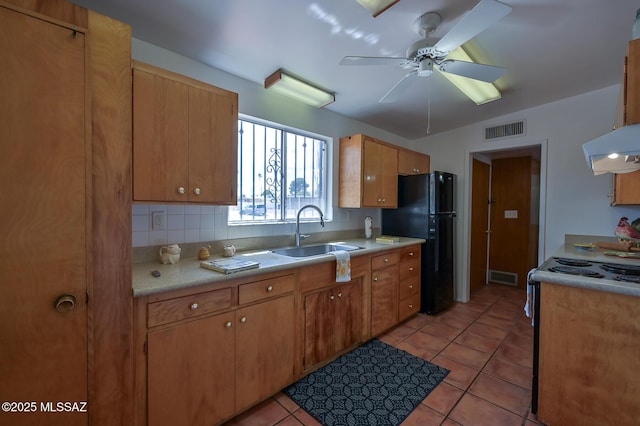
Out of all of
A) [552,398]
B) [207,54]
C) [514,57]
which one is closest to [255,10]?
[207,54]

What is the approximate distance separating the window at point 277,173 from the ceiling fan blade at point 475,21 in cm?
152

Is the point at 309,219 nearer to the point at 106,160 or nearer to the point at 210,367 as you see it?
the point at 210,367

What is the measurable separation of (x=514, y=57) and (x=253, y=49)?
2.03m

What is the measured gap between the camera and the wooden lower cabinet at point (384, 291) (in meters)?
2.54

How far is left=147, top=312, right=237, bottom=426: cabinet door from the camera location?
1.29 m

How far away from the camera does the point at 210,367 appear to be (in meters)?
1.45

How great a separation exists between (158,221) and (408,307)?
2577 millimetres

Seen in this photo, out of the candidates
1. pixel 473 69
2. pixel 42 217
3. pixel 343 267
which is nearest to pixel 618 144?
pixel 473 69

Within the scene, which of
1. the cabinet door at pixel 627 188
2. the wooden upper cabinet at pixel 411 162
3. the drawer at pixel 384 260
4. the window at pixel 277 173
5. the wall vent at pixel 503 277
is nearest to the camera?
the cabinet door at pixel 627 188

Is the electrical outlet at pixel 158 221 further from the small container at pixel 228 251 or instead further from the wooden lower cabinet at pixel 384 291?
the wooden lower cabinet at pixel 384 291

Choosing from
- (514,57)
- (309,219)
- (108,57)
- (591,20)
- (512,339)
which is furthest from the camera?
(309,219)

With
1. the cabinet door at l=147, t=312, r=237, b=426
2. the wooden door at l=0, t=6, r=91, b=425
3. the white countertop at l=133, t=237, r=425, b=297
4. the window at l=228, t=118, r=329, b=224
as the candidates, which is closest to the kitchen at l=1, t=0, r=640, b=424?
the window at l=228, t=118, r=329, b=224

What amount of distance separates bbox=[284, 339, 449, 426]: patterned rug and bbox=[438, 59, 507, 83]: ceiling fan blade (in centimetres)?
215

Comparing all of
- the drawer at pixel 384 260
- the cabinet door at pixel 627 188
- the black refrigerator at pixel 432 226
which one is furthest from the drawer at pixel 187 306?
the cabinet door at pixel 627 188
